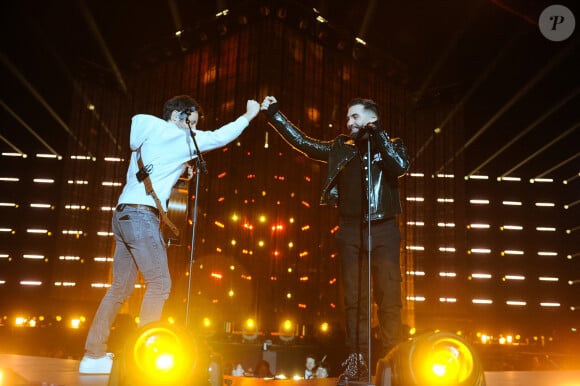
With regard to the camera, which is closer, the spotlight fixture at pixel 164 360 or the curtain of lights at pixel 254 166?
the spotlight fixture at pixel 164 360

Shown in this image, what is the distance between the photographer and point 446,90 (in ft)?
64.7

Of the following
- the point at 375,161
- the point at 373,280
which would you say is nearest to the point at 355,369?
the point at 373,280

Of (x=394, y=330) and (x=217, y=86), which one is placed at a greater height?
(x=217, y=86)

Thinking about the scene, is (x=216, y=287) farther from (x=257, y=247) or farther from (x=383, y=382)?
(x=383, y=382)

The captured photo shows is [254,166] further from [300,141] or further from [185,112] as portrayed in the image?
[185,112]

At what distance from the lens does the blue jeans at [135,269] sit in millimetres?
2715

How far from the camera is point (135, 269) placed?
2.93 metres

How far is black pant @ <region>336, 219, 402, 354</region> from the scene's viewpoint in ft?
9.27

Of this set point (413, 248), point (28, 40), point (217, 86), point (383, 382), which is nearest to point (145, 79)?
point (217, 86)

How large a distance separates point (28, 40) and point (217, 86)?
26.8 feet

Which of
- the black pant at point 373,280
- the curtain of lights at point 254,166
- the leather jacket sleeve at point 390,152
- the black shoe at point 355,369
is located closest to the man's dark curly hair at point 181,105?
the leather jacket sleeve at point 390,152

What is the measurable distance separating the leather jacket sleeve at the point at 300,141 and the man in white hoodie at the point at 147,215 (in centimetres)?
60

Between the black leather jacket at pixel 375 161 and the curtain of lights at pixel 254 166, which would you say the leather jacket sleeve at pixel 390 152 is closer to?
the black leather jacket at pixel 375 161

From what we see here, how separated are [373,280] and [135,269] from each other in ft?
5.10
